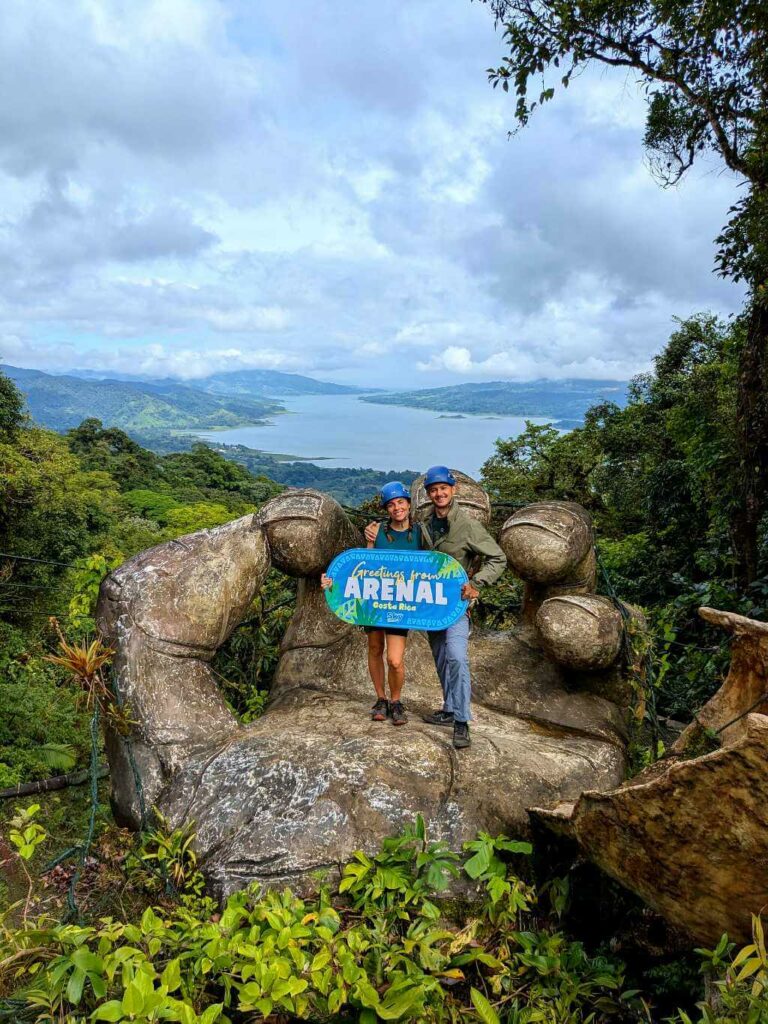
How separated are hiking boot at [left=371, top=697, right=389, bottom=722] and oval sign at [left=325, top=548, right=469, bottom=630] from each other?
1.84 ft

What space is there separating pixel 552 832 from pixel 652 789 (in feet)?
3.30

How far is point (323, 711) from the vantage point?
16.1ft

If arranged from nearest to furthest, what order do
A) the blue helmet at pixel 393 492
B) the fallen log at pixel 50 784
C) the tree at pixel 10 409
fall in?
the blue helmet at pixel 393 492 < the fallen log at pixel 50 784 < the tree at pixel 10 409

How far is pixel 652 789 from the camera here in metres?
3.10

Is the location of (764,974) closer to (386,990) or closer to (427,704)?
(386,990)

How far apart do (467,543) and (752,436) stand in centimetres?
504

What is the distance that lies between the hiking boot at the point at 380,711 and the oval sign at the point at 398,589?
562 millimetres

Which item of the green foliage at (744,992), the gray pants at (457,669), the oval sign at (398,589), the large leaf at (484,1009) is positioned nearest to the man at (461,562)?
the gray pants at (457,669)

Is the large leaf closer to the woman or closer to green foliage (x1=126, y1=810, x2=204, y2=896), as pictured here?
green foliage (x1=126, y1=810, x2=204, y2=896)

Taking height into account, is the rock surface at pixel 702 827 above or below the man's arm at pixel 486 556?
below

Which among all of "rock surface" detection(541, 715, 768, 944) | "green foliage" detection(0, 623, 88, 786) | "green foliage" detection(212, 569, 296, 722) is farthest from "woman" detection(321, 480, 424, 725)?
"green foliage" detection(0, 623, 88, 786)

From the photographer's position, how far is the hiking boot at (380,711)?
4.64 meters

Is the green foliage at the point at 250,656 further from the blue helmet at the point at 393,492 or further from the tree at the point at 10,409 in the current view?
the tree at the point at 10,409

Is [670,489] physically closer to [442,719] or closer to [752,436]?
[752,436]
